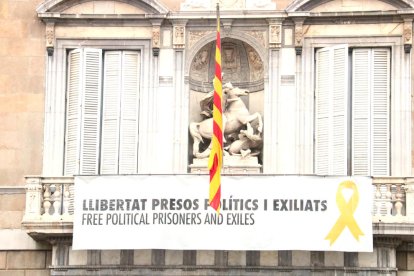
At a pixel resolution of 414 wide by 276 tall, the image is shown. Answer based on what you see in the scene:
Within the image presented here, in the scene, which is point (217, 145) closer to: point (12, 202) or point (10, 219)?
point (12, 202)

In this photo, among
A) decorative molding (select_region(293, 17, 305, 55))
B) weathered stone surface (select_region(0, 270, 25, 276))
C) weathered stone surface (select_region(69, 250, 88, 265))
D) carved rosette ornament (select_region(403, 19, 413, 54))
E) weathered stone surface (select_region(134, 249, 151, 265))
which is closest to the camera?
weathered stone surface (select_region(134, 249, 151, 265))

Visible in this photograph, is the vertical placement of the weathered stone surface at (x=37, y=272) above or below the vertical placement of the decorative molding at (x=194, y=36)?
A: below

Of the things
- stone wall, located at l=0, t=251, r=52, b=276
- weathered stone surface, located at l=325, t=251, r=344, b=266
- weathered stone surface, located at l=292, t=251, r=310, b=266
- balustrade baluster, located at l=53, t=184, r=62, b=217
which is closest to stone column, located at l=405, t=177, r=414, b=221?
weathered stone surface, located at l=325, t=251, r=344, b=266

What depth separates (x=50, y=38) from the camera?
3034cm

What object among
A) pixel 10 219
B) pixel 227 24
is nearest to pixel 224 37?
pixel 227 24

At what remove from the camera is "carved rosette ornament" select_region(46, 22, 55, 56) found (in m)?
30.3

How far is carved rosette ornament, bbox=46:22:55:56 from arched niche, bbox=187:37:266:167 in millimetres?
3097

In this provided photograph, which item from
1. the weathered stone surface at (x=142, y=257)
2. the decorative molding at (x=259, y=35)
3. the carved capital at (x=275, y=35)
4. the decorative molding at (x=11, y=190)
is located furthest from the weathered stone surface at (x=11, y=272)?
the carved capital at (x=275, y=35)

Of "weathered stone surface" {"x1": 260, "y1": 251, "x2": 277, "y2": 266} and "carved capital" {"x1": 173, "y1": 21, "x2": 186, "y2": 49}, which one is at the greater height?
"carved capital" {"x1": 173, "y1": 21, "x2": 186, "y2": 49}

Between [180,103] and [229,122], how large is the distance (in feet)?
3.84

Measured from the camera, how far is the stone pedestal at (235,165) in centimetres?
2947

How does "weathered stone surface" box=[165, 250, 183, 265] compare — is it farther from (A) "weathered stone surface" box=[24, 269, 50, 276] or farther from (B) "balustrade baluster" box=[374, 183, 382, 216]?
(B) "balustrade baluster" box=[374, 183, 382, 216]

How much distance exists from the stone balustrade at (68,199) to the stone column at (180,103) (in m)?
2.46

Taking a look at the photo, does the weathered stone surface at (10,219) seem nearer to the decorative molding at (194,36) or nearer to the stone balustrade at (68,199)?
the stone balustrade at (68,199)
